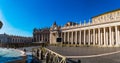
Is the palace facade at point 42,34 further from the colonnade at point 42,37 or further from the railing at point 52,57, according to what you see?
the railing at point 52,57

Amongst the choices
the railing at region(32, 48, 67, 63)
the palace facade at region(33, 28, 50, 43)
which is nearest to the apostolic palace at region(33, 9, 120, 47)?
the palace facade at region(33, 28, 50, 43)

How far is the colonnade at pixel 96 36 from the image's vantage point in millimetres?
62494

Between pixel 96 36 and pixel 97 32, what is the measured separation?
2.33 m

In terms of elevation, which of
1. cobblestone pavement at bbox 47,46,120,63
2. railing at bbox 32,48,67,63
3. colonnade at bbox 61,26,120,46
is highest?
colonnade at bbox 61,26,120,46

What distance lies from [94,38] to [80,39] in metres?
10.6

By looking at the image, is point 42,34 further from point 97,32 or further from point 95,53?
point 95,53

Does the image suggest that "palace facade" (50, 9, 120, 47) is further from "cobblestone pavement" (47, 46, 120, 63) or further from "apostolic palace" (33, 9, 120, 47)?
"cobblestone pavement" (47, 46, 120, 63)

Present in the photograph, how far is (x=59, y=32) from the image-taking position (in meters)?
103

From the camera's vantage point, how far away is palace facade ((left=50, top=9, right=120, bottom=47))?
61716mm

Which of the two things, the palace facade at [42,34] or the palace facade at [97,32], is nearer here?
the palace facade at [97,32]

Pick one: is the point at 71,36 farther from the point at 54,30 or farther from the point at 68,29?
the point at 54,30

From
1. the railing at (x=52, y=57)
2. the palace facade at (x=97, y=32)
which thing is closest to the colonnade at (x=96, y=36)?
the palace facade at (x=97, y=32)

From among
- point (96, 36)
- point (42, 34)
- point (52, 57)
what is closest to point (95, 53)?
point (52, 57)

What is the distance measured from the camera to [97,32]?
76.4m
